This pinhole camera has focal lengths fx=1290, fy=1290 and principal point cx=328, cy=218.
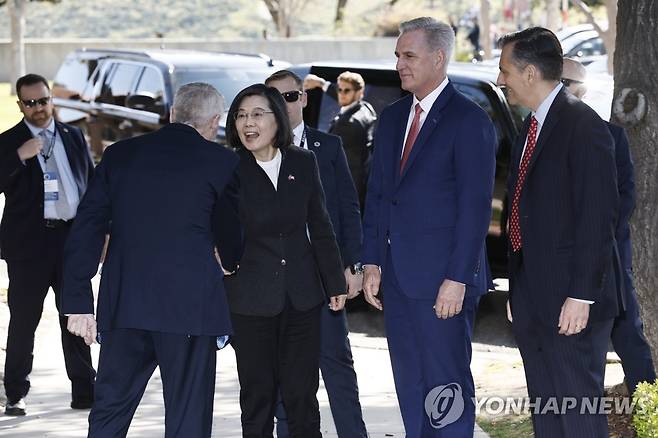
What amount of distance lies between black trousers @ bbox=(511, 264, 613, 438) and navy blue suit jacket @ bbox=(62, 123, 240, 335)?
1326 millimetres

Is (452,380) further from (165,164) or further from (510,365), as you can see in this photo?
(510,365)

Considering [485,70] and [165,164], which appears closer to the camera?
[165,164]

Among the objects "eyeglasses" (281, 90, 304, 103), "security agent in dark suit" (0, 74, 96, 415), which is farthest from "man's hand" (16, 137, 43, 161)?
"eyeglasses" (281, 90, 304, 103)

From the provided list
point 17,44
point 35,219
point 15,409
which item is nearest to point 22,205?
point 35,219

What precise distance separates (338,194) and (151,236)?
1.49 metres

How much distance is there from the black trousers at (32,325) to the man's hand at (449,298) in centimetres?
269

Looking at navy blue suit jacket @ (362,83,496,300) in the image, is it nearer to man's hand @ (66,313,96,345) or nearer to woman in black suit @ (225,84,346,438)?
woman in black suit @ (225,84,346,438)

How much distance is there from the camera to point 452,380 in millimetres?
5957

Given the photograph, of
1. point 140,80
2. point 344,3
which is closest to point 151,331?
point 140,80

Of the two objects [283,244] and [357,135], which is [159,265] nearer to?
[283,244]

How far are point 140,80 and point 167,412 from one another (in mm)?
10040

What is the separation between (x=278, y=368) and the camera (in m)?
5.96

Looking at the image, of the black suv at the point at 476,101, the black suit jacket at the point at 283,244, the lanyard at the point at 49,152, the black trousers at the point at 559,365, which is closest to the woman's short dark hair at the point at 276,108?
the black suit jacket at the point at 283,244

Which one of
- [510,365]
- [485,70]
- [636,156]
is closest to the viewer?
[636,156]
